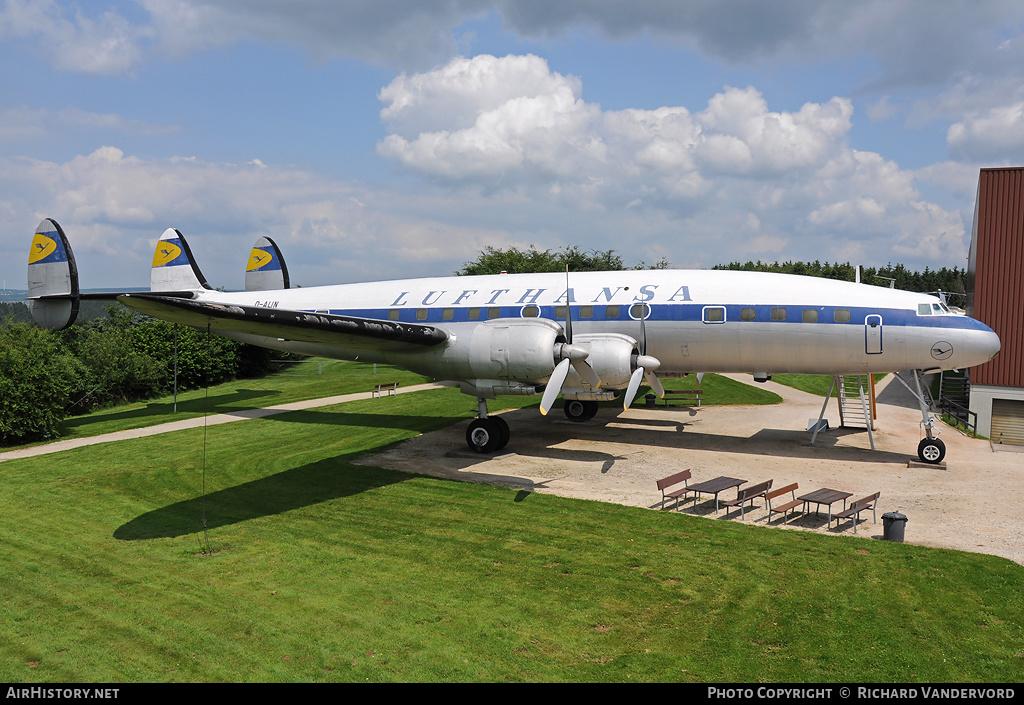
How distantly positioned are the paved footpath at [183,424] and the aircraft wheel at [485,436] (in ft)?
24.1

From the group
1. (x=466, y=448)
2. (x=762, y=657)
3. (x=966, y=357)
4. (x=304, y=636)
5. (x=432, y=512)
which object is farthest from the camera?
(x=466, y=448)

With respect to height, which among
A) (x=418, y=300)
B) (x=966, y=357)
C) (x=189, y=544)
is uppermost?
(x=418, y=300)

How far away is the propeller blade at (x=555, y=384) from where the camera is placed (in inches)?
580

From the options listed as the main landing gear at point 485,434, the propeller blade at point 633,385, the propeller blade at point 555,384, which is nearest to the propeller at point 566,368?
the propeller blade at point 555,384

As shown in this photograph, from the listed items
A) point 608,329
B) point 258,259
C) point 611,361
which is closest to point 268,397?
point 258,259

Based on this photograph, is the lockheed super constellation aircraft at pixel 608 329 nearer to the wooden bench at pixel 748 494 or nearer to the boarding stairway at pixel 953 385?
the wooden bench at pixel 748 494

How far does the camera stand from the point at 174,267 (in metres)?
28.2

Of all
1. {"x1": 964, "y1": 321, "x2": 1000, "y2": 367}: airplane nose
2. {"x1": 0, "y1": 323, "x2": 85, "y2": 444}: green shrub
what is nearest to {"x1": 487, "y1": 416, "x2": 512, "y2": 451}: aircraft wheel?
{"x1": 964, "y1": 321, "x2": 1000, "y2": 367}: airplane nose

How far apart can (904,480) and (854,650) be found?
9703mm

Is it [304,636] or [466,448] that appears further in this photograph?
[466,448]

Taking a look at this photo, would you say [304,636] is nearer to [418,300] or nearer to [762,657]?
[762,657]

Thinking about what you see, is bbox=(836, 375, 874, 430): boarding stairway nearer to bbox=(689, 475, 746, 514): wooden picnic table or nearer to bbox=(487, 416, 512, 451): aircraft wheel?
bbox=(689, 475, 746, 514): wooden picnic table

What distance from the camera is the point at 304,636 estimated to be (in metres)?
8.11

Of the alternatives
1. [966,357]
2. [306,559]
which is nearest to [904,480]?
[966,357]
